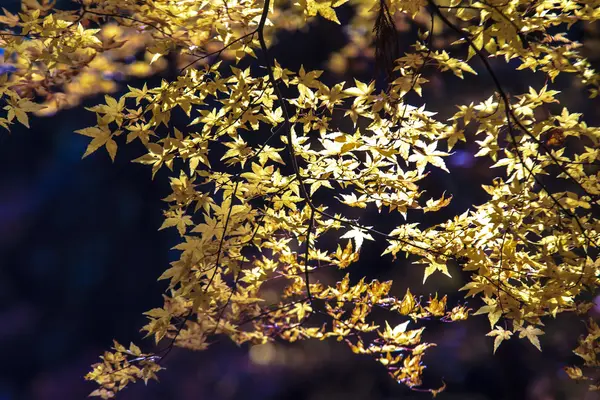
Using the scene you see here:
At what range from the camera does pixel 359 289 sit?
6.72ft

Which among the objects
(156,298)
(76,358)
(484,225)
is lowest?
(76,358)

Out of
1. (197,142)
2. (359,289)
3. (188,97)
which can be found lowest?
(359,289)

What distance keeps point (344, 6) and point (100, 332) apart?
289cm

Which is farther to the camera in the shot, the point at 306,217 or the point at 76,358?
the point at 76,358

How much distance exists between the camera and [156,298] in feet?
12.7

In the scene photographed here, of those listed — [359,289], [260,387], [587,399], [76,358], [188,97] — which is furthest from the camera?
[76,358]

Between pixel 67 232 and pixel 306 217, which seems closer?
pixel 306 217

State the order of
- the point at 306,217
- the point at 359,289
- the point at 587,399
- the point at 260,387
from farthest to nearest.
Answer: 1. the point at 260,387
2. the point at 587,399
3. the point at 359,289
4. the point at 306,217

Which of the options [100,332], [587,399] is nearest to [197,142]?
[100,332]

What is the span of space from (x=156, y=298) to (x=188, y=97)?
2.63 m

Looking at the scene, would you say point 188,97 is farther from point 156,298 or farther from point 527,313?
point 156,298

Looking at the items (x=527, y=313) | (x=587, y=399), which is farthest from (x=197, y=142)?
(x=587, y=399)

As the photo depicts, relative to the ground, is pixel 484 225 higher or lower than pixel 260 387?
higher

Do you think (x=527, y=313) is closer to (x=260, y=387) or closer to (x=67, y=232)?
(x=260, y=387)
